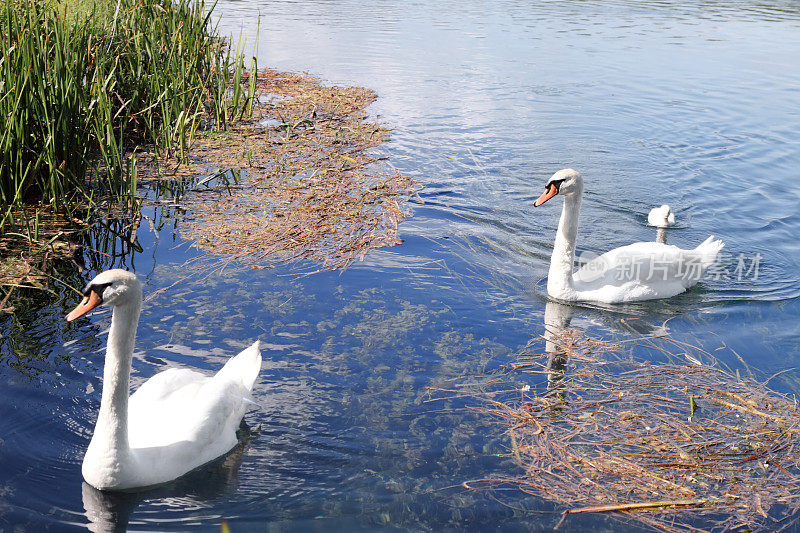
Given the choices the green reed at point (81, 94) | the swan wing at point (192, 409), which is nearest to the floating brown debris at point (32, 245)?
the green reed at point (81, 94)

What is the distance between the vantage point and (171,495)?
428 centimetres

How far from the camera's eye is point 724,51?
20766mm

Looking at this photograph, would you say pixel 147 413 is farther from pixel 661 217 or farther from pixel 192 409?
pixel 661 217

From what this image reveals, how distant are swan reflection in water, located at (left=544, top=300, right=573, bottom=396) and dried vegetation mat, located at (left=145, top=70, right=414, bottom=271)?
200cm

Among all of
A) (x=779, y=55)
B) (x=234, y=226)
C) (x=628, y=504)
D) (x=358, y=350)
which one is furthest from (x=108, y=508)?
(x=779, y=55)

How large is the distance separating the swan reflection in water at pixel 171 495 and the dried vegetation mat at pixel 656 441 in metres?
1.43

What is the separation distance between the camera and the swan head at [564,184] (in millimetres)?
6965

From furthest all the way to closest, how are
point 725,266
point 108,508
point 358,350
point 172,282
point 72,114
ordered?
1. point 725,266
2. point 72,114
3. point 172,282
4. point 358,350
5. point 108,508

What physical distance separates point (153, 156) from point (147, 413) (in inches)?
241

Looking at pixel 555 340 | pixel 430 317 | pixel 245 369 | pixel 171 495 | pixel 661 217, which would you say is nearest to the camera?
pixel 171 495

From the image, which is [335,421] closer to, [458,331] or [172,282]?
[458,331]

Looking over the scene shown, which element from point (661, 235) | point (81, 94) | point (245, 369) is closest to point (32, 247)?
point (81, 94)

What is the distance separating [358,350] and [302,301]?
0.98 meters

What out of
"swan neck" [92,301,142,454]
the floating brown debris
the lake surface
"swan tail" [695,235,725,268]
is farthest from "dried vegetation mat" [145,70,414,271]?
"swan neck" [92,301,142,454]
